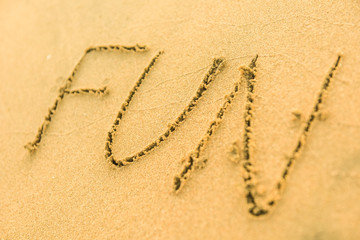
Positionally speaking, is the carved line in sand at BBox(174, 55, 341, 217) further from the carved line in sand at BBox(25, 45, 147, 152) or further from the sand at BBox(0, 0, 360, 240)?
the carved line in sand at BBox(25, 45, 147, 152)

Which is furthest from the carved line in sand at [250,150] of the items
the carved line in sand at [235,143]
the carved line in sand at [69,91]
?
the carved line in sand at [69,91]

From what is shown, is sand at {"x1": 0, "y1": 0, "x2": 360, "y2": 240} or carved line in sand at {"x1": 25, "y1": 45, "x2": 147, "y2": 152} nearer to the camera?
sand at {"x1": 0, "y1": 0, "x2": 360, "y2": 240}

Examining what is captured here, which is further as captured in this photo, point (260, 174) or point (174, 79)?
point (174, 79)

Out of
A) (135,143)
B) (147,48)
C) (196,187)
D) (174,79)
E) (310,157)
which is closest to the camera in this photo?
(310,157)

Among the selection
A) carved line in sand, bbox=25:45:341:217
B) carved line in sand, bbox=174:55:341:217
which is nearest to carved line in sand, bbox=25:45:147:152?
carved line in sand, bbox=25:45:341:217

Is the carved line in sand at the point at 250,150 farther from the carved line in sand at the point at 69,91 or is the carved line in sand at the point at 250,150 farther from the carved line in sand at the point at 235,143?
the carved line in sand at the point at 69,91

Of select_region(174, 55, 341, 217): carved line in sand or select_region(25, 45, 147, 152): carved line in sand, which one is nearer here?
select_region(174, 55, 341, 217): carved line in sand

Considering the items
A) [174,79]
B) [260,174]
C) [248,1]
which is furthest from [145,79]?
[260,174]

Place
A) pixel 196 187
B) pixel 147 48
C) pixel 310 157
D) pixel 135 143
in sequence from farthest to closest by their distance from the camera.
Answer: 1. pixel 147 48
2. pixel 135 143
3. pixel 196 187
4. pixel 310 157

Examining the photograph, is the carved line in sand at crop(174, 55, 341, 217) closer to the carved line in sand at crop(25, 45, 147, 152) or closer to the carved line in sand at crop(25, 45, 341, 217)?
the carved line in sand at crop(25, 45, 341, 217)

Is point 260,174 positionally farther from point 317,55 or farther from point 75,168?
point 75,168
